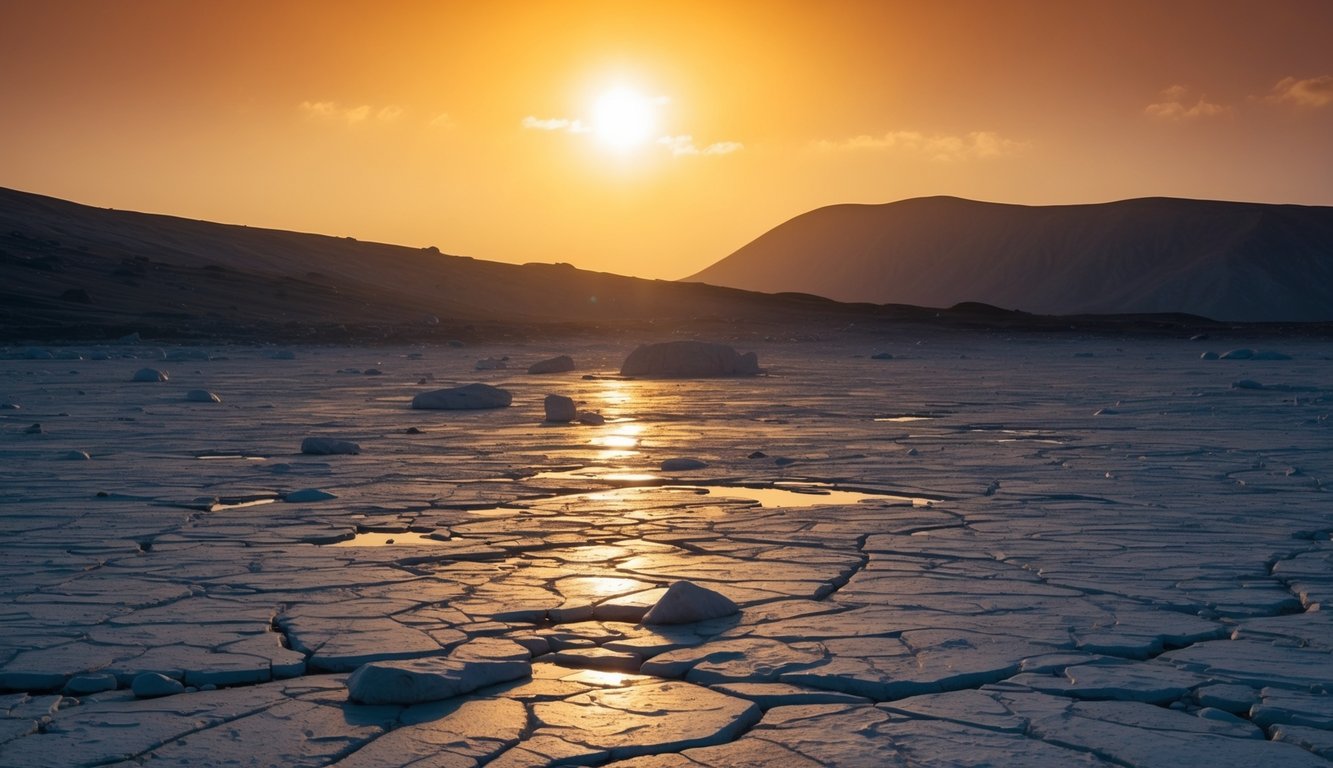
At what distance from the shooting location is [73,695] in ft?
12.1

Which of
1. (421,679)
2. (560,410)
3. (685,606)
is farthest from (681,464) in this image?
(421,679)

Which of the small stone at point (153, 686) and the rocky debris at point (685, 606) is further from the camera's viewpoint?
the rocky debris at point (685, 606)

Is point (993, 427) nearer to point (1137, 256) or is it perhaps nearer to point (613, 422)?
point (613, 422)

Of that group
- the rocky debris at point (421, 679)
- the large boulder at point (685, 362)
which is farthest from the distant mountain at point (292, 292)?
the rocky debris at point (421, 679)

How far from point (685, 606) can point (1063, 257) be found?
4945 inches

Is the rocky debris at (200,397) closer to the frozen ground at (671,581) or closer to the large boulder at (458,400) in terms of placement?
the large boulder at (458,400)

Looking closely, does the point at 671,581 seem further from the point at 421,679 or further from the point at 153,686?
the point at 153,686

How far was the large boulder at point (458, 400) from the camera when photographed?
534 inches

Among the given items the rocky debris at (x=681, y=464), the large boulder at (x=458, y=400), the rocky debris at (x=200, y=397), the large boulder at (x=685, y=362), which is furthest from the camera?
the large boulder at (x=685, y=362)

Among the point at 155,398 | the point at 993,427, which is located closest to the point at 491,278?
the point at 155,398

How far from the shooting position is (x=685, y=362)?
20.1 m

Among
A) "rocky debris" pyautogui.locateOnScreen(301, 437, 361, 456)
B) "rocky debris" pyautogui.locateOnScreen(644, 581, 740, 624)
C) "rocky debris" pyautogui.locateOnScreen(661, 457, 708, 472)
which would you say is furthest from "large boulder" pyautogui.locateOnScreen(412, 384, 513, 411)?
A: "rocky debris" pyautogui.locateOnScreen(644, 581, 740, 624)

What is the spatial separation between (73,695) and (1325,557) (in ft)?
15.0

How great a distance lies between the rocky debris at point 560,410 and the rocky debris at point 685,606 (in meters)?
7.71
